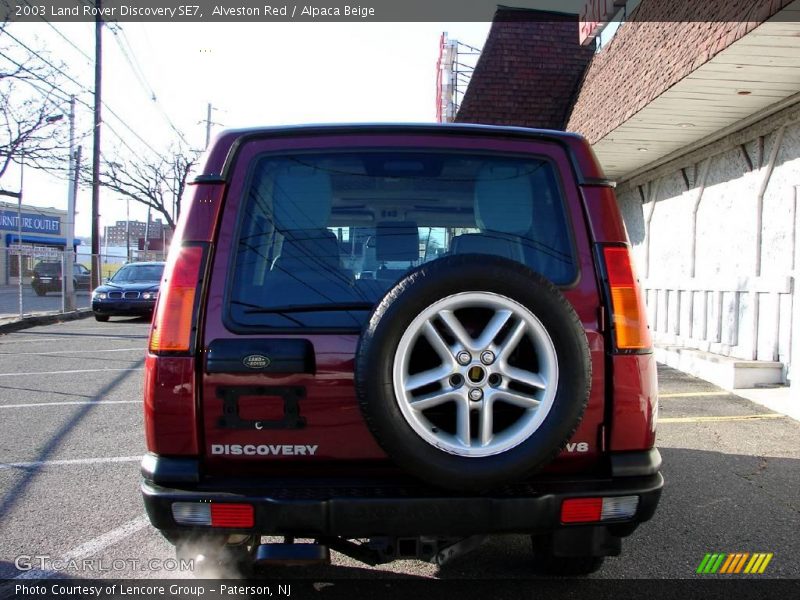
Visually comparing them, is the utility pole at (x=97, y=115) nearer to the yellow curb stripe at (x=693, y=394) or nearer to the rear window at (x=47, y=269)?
the rear window at (x=47, y=269)

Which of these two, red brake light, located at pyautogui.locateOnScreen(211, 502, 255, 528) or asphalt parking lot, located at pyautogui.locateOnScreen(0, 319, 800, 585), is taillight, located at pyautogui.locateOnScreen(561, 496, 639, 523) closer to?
asphalt parking lot, located at pyautogui.locateOnScreen(0, 319, 800, 585)

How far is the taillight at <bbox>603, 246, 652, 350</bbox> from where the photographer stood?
2418mm

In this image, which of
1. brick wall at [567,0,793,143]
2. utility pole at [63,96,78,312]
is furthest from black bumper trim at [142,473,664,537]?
utility pole at [63,96,78,312]

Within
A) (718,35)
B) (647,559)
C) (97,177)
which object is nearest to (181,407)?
(647,559)

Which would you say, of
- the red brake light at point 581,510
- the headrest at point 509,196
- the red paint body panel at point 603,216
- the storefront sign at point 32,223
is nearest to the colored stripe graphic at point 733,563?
the red brake light at point 581,510

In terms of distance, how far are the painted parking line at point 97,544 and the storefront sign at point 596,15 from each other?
9729mm

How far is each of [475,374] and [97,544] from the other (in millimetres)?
2427

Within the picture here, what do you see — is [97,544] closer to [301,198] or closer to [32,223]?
[301,198]

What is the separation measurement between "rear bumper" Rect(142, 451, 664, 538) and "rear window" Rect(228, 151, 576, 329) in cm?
60

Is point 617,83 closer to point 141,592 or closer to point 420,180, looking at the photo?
point 420,180

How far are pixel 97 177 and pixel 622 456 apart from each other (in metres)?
22.2

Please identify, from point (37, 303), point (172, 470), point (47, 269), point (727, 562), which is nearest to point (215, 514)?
point (172, 470)

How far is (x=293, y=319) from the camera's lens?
2414mm

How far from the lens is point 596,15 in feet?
34.5
